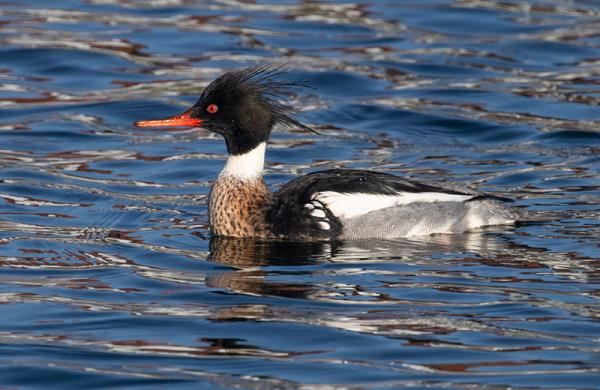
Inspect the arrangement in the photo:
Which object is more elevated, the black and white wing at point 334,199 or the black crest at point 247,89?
the black crest at point 247,89

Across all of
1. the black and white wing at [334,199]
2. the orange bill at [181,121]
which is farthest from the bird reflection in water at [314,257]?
the orange bill at [181,121]

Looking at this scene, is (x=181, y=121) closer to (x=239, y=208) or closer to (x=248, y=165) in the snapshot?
(x=248, y=165)

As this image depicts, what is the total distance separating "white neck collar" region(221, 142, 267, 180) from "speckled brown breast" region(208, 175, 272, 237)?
1.6 inches

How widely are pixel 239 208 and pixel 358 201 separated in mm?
949

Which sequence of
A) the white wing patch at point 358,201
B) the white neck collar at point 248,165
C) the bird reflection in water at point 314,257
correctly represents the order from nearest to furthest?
1. the bird reflection in water at point 314,257
2. the white wing patch at point 358,201
3. the white neck collar at point 248,165

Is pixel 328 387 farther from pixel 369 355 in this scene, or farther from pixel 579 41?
pixel 579 41

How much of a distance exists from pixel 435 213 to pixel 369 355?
3.25 m

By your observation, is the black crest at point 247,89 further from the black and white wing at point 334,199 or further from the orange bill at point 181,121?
the black and white wing at point 334,199

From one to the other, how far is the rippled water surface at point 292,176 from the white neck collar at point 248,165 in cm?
56

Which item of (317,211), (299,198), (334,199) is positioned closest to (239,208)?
(299,198)

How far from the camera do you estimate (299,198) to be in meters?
10.7

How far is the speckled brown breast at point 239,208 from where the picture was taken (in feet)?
35.4

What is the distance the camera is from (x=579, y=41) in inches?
708

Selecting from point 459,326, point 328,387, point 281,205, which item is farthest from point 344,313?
point 281,205
